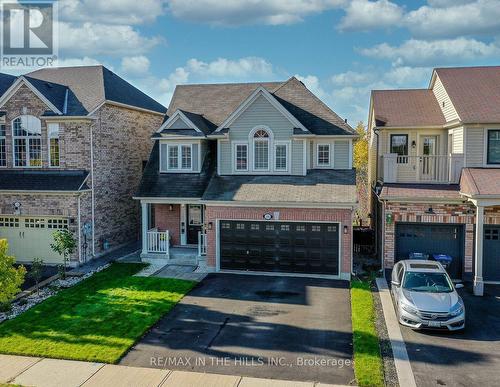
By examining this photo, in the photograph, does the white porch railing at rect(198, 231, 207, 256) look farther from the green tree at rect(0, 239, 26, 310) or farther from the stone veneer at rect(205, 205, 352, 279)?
the green tree at rect(0, 239, 26, 310)

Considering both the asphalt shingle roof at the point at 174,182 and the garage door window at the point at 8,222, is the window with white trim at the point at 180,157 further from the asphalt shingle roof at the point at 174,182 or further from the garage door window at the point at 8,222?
the garage door window at the point at 8,222

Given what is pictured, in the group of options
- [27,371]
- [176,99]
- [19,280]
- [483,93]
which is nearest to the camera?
[27,371]

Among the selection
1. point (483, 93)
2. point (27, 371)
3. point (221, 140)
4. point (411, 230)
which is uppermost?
point (483, 93)

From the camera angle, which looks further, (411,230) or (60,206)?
(60,206)

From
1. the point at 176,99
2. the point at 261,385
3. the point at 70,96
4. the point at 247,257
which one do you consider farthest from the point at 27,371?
the point at 176,99

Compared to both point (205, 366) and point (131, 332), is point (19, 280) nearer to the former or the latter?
point (131, 332)
